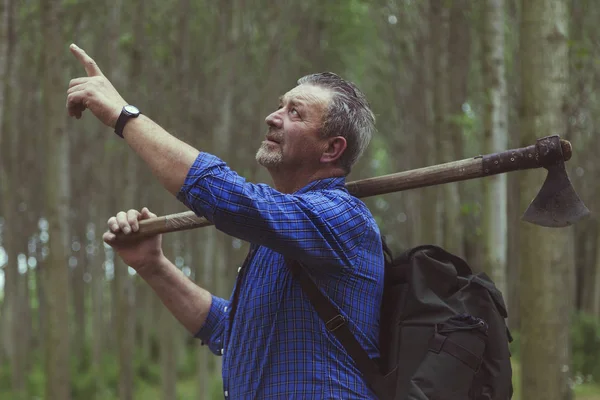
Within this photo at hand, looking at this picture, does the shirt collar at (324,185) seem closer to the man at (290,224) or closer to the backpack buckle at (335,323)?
the man at (290,224)

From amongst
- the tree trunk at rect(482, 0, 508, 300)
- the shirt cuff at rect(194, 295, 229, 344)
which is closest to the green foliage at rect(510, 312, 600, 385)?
the tree trunk at rect(482, 0, 508, 300)

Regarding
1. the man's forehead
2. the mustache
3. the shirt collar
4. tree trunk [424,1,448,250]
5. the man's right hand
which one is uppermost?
tree trunk [424,1,448,250]

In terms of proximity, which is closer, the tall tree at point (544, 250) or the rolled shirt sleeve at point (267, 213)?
the rolled shirt sleeve at point (267, 213)

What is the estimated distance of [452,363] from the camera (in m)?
2.68

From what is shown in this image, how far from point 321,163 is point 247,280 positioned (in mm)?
478

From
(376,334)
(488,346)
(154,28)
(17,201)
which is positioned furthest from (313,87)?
(17,201)

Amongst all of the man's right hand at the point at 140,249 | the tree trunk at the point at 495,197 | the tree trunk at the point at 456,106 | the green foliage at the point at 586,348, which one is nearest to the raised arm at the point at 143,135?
the man's right hand at the point at 140,249

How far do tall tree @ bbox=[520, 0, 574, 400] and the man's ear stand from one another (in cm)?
225

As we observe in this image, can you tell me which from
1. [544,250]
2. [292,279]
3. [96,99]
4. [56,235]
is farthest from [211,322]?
[56,235]

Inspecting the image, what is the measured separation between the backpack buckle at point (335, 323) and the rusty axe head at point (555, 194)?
680 mm

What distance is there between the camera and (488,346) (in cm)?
274

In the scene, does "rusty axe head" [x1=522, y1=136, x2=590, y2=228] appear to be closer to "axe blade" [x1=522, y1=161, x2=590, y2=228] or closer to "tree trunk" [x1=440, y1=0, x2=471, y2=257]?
"axe blade" [x1=522, y1=161, x2=590, y2=228]

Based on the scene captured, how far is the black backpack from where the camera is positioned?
8.80 ft

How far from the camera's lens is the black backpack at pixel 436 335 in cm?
268
